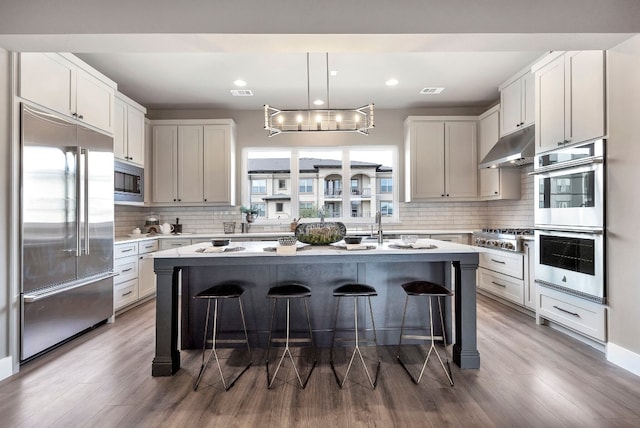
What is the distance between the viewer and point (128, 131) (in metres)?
4.48

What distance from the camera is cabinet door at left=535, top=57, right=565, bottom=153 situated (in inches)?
125

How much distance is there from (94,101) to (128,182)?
1.27m

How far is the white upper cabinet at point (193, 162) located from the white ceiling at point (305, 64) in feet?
1.44

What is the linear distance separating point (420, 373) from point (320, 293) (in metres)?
0.99

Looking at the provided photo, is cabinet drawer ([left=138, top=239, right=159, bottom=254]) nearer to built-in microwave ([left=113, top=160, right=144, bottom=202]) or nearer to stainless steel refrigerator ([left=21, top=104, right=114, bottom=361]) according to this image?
built-in microwave ([left=113, top=160, right=144, bottom=202])

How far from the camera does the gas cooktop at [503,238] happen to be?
152 inches

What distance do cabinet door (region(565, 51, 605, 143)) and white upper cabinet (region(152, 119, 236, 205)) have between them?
168 inches

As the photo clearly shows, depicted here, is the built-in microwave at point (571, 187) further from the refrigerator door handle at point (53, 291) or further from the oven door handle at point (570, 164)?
the refrigerator door handle at point (53, 291)

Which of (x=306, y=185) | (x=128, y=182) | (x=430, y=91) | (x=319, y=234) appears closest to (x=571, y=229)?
(x=319, y=234)

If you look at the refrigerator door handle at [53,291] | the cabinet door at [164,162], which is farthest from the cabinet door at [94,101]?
the refrigerator door handle at [53,291]

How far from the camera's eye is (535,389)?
2246 millimetres

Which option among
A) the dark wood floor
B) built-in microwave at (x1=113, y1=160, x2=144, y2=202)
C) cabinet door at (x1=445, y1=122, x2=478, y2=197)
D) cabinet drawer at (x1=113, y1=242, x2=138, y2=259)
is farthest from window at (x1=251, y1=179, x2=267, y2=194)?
the dark wood floor

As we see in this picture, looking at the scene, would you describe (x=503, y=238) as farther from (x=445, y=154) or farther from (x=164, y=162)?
(x=164, y=162)
